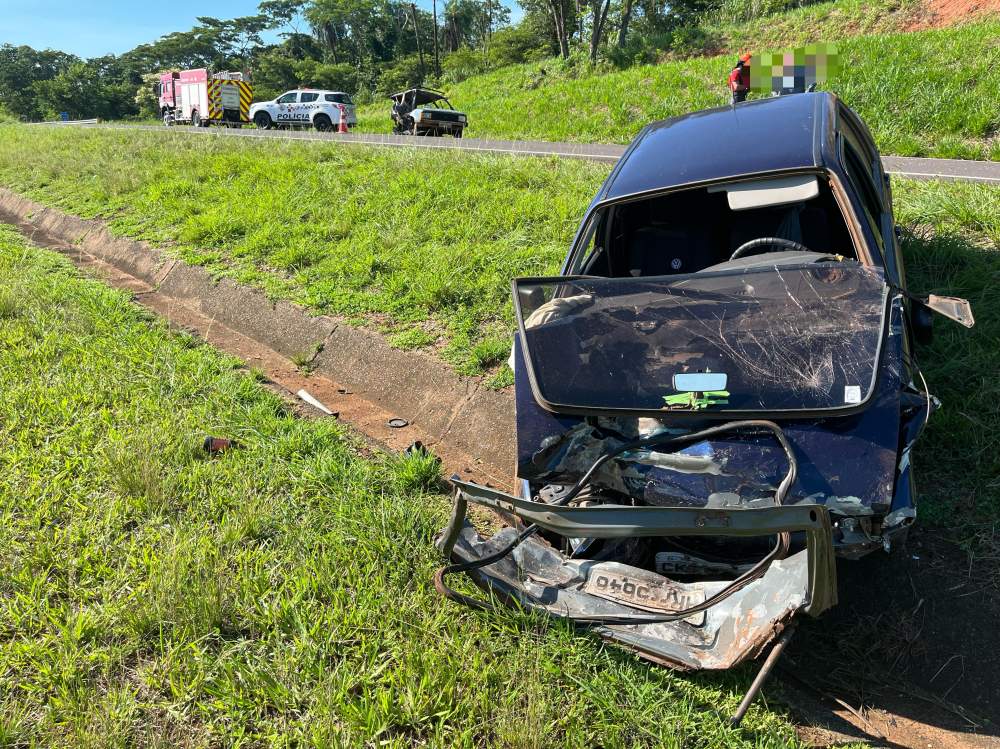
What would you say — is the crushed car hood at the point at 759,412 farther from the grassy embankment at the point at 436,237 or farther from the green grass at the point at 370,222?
the green grass at the point at 370,222

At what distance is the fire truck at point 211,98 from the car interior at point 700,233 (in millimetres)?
30240

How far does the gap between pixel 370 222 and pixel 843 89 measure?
31.6ft

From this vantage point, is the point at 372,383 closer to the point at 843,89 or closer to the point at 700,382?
the point at 700,382

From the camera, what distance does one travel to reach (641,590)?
9.39ft

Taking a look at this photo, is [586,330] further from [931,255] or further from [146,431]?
[931,255]

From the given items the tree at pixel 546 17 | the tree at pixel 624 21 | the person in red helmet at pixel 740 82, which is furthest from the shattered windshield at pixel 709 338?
the tree at pixel 546 17

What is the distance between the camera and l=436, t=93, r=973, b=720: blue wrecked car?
2545 millimetres

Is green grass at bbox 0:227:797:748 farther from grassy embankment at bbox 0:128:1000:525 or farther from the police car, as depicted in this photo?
the police car

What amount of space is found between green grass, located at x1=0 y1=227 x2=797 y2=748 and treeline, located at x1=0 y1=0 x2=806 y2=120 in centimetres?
2663

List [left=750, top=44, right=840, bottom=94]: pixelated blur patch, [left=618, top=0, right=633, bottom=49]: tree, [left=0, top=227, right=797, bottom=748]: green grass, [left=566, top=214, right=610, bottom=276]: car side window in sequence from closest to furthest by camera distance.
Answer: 1. [left=0, top=227, right=797, bottom=748]: green grass
2. [left=566, top=214, right=610, bottom=276]: car side window
3. [left=750, top=44, right=840, bottom=94]: pixelated blur patch
4. [left=618, top=0, right=633, bottom=49]: tree

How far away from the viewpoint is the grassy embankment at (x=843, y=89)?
35.0 ft

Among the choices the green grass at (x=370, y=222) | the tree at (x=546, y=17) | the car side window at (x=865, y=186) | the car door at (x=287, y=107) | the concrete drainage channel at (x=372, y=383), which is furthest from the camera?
the tree at (x=546, y=17)

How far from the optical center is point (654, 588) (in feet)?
9.40

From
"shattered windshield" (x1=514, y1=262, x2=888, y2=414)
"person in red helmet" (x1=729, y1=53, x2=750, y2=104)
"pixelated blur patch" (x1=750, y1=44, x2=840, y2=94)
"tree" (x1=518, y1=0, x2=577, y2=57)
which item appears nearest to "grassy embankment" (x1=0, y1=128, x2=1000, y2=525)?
"shattered windshield" (x1=514, y1=262, x2=888, y2=414)
